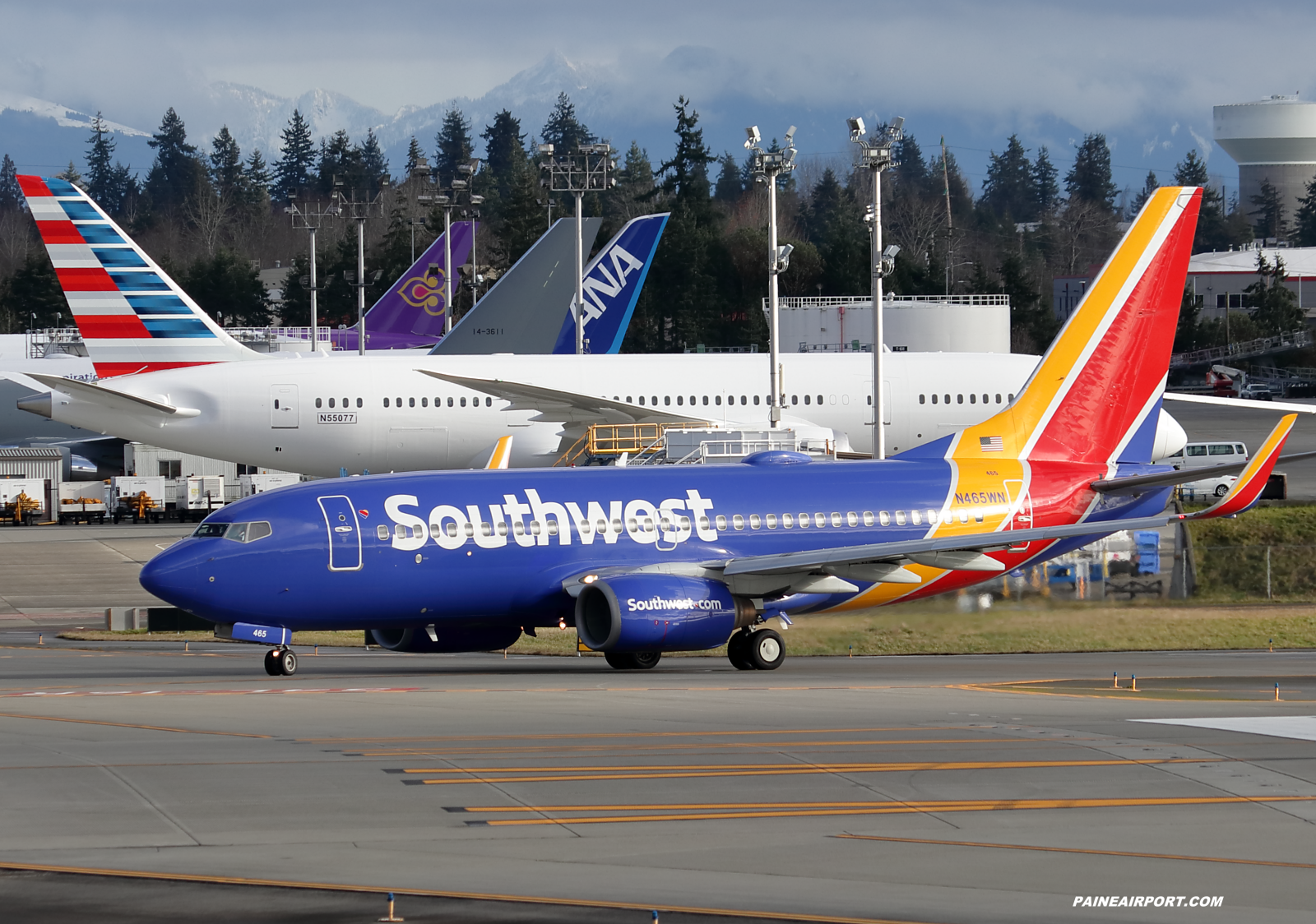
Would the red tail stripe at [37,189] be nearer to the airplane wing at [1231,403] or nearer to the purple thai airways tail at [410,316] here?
the airplane wing at [1231,403]

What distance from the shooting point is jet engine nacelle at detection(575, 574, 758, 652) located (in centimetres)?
2708

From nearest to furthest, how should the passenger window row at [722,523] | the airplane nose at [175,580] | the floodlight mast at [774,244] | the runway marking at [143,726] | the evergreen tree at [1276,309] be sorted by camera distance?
1. the runway marking at [143,726]
2. the airplane nose at [175,580]
3. the passenger window row at [722,523]
4. the floodlight mast at [774,244]
5. the evergreen tree at [1276,309]

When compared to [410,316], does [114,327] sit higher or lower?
lower

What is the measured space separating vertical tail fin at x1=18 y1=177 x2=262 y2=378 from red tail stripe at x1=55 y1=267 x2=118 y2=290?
1.1 inches

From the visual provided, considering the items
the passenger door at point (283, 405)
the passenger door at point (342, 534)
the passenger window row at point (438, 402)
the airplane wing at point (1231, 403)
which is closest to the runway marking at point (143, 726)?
the passenger door at point (342, 534)

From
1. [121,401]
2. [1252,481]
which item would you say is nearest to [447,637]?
[1252,481]

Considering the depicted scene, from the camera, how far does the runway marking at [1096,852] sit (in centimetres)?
1354

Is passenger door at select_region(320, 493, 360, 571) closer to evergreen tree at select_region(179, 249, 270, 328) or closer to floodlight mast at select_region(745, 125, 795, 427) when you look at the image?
floodlight mast at select_region(745, 125, 795, 427)

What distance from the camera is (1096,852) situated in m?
14.0

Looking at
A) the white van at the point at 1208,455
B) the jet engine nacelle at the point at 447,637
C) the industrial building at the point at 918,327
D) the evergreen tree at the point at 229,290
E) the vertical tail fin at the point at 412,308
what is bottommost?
the jet engine nacelle at the point at 447,637

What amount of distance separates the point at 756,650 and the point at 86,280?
3393 centimetres

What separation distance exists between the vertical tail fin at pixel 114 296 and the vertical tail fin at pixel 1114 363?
103 ft

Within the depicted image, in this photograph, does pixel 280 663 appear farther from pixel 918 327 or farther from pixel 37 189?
pixel 918 327

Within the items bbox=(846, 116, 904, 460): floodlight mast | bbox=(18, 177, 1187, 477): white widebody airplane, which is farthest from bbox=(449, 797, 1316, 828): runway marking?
bbox=(18, 177, 1187, 477): white widebody airplane
